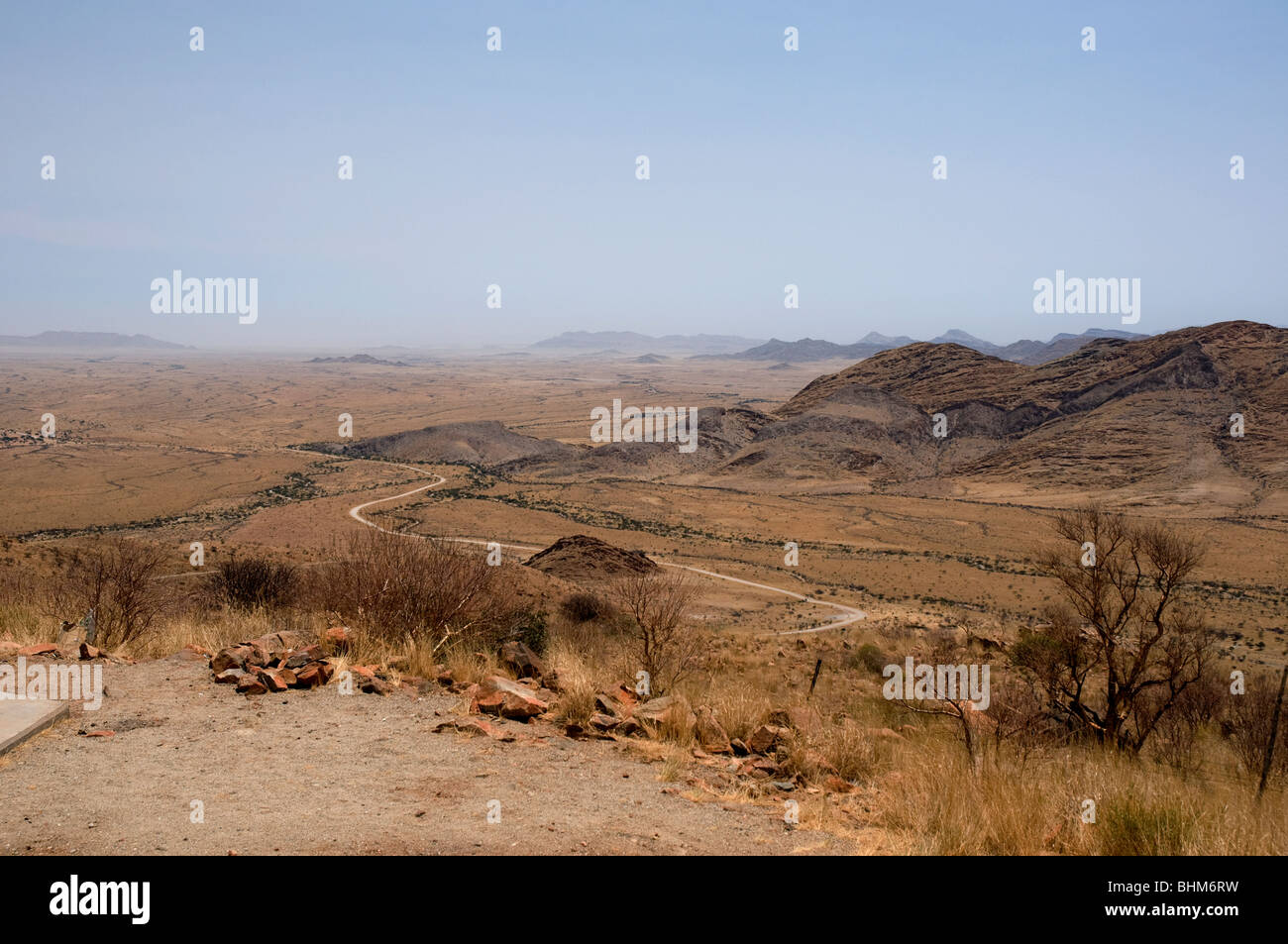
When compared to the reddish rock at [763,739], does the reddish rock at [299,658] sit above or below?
above

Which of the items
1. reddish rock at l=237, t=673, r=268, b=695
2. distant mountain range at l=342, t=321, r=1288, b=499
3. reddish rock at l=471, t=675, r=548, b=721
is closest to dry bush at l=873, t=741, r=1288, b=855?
reddish rock at l=471, t=675, r=548, b=721

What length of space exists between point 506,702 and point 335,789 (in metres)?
2.14

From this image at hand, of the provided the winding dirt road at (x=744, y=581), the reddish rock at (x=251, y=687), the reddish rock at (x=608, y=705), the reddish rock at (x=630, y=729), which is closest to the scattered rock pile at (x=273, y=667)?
the reddish rock at (x=251, y=687)

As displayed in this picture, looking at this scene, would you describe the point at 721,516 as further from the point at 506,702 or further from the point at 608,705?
the point at 506,702

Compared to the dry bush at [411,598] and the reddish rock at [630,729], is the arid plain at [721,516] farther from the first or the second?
the reddish rock at [630,729]

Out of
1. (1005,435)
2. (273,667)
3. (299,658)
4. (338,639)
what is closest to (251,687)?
(273,667)

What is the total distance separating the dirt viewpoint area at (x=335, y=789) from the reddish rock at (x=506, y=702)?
0.13 meters

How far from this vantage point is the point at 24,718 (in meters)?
6.11

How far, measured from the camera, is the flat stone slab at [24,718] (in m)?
5.77

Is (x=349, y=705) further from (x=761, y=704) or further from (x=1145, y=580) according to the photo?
(x=1145, y=580)

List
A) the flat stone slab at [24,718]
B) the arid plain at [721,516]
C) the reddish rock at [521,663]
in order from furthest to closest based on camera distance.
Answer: the arid plain at [721,516] → the reddish rock at [521,663] → the flat stone slab at [24,718]

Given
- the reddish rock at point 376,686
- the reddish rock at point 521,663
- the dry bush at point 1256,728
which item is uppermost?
the reddish rock at point 376,686
